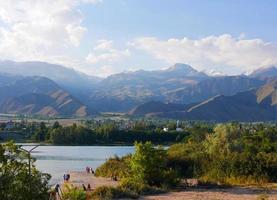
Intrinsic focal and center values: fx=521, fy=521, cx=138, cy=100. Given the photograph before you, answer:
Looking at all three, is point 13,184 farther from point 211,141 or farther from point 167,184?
point 211,141

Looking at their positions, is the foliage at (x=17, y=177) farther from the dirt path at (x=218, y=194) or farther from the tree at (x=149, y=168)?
the tree at (x=149, y=168)

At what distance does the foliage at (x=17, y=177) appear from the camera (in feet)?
42.0

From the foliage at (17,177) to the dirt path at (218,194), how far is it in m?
14.6

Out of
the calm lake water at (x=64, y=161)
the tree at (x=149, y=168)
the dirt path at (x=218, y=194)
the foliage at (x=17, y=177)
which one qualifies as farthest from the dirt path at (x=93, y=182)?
the foliage at (x=17, y=177)

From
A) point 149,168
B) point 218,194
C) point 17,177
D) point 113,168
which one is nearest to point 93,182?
point 113,168

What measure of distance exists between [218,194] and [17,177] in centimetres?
1712

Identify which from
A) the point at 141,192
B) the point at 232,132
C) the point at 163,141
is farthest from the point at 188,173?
the point at 163,141

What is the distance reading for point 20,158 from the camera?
13195 millimetres

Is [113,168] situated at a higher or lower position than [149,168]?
lower

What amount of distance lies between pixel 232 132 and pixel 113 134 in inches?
3388

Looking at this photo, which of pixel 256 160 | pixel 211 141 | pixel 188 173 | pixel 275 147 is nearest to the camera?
pixel 256 160

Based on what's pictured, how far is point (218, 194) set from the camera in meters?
28.2

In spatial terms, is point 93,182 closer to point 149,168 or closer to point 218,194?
point 149,168

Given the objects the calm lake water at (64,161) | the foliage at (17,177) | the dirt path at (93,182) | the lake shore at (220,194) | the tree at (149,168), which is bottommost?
the calm lake water at (64,161)
